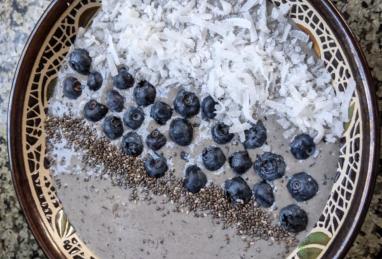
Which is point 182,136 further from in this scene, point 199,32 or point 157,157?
point 199,32

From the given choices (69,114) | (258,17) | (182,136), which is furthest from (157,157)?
(258,17)

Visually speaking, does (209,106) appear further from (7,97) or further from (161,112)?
(7,97)

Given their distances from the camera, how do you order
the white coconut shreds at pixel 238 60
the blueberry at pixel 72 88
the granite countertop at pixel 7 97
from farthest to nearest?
the granite countertop at pixel 7 97 < the blueberry at pixel 72 88 < the white coconut shreds at pixel 238 60

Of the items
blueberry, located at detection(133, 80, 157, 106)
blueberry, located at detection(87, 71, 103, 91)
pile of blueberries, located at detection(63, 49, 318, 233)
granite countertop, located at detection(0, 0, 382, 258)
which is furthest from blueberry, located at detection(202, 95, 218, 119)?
granite countertop, located at detection(0, 0, 382, 258)

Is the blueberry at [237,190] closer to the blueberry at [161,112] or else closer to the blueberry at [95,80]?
the blueberry at [161,112]

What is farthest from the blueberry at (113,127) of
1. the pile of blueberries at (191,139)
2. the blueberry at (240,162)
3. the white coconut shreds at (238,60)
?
the blueberry at (240,162)

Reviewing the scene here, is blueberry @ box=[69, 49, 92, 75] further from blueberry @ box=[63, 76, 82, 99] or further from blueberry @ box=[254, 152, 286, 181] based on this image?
blueberry @ box=[254, 152, 286, 181]

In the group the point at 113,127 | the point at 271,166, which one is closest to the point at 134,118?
the point at 113,127
